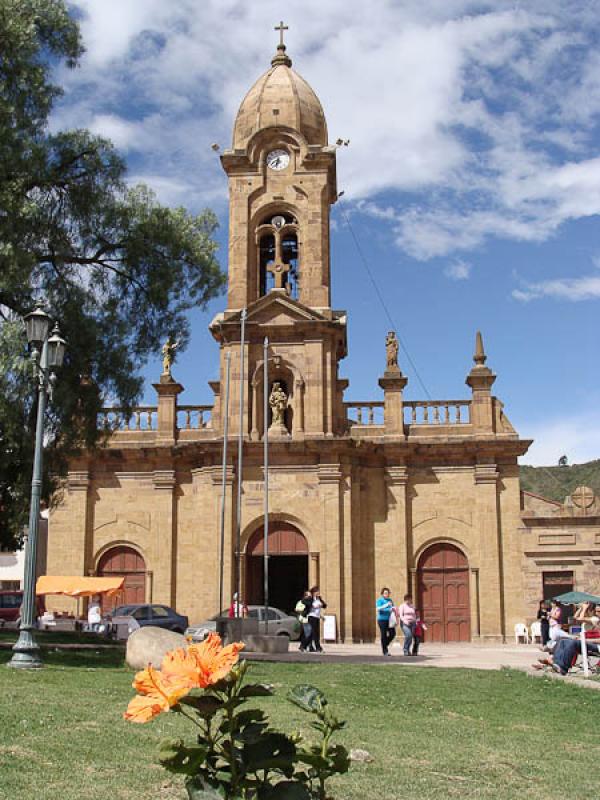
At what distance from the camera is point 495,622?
31891 mm

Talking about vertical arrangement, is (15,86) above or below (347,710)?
above

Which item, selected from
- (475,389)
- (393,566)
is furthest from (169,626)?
(475,389)

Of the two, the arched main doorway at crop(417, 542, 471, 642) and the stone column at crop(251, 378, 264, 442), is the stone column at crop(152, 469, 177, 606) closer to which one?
the stone column at crop(251, 378, 264, 442)

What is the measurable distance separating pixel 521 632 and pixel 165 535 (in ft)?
42.1

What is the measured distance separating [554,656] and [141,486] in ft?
65.2

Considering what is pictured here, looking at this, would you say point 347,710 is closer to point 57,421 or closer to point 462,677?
point 462,677

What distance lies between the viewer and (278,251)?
35.0 meters

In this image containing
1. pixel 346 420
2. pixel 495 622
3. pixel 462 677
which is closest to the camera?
pixel 462 677

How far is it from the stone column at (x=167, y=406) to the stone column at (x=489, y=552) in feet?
36.5

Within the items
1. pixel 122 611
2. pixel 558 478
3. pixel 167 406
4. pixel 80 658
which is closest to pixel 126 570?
pixel 122 611

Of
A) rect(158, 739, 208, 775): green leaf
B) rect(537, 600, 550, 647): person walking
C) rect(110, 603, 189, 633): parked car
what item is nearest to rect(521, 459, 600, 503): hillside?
rect(537, 600, 550, 647): person walking

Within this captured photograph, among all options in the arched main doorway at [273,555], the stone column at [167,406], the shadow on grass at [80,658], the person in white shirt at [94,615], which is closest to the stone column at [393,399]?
the arched main doorway at [273,555]

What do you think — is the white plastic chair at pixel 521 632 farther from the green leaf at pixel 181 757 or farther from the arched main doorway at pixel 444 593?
the green leaf at pixel 181 757

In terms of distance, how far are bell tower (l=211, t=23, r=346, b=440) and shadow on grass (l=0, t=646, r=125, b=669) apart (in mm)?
14408
